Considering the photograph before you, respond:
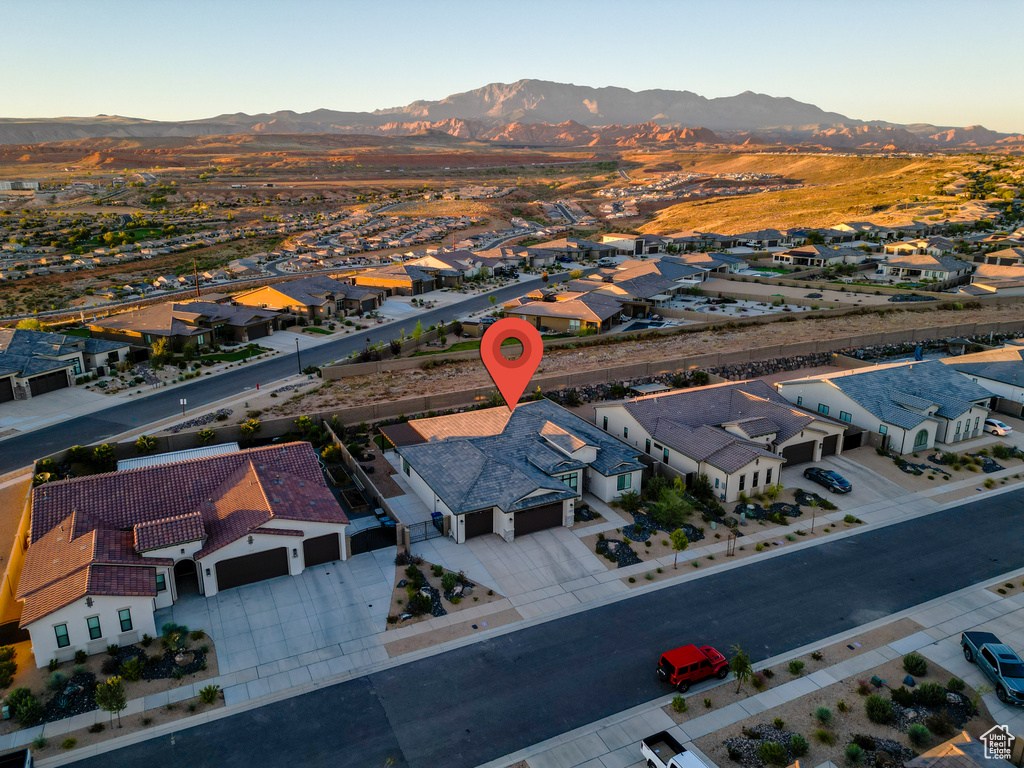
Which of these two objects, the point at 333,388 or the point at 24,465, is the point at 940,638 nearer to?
the point at 333,388

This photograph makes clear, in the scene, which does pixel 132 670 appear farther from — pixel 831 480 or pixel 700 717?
pixel 831 480

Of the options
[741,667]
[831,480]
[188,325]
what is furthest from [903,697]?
[188,325]

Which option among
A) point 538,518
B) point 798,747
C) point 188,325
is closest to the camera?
point 798,747

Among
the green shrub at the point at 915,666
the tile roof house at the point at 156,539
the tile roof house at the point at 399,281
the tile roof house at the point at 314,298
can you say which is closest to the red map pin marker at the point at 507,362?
the tile roof house at the point at 156,539

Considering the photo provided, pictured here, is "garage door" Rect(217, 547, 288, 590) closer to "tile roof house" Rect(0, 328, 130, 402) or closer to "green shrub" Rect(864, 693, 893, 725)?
"green shrub" Rect(864, 693, 893, 725)

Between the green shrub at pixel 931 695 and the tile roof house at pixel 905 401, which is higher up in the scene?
the tile roof house at pixel 905 401

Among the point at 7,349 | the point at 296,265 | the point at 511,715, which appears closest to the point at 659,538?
the point at 511,715

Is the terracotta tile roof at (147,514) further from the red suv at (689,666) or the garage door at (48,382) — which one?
the garage door at (48,382)
